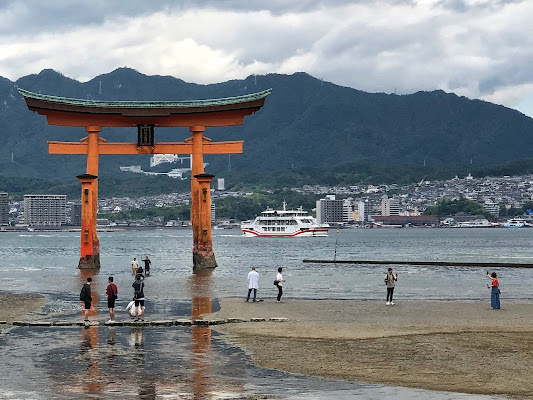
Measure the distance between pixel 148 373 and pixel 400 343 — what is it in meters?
7.89

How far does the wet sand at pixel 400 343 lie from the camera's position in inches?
779

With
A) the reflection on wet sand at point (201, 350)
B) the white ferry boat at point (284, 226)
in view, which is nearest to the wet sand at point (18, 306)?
the reflection on wet sand at point (201, 350)

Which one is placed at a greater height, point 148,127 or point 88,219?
point 148,127

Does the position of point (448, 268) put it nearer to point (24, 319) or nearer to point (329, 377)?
point (24, 319)

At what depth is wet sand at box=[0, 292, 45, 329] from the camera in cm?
3166

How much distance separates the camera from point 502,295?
1742 inches

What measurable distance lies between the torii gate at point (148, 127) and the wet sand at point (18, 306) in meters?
A: 15.4

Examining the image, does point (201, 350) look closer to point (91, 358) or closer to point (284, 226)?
point (91, 358)

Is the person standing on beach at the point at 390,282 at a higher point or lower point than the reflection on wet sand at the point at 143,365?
higher

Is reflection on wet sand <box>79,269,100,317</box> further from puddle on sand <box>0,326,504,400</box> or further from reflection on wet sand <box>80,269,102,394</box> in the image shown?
puddle on sand <box>0,326,504,400</box>

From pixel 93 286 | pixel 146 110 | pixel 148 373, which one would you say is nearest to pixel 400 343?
pixel 148 373

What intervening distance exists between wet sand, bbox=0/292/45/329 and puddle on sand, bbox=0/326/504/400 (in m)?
5.38

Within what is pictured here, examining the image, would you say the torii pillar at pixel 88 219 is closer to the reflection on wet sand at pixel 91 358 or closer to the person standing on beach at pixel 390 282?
the person standing on beach at pixel 390 282

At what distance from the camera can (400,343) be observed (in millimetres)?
24531
